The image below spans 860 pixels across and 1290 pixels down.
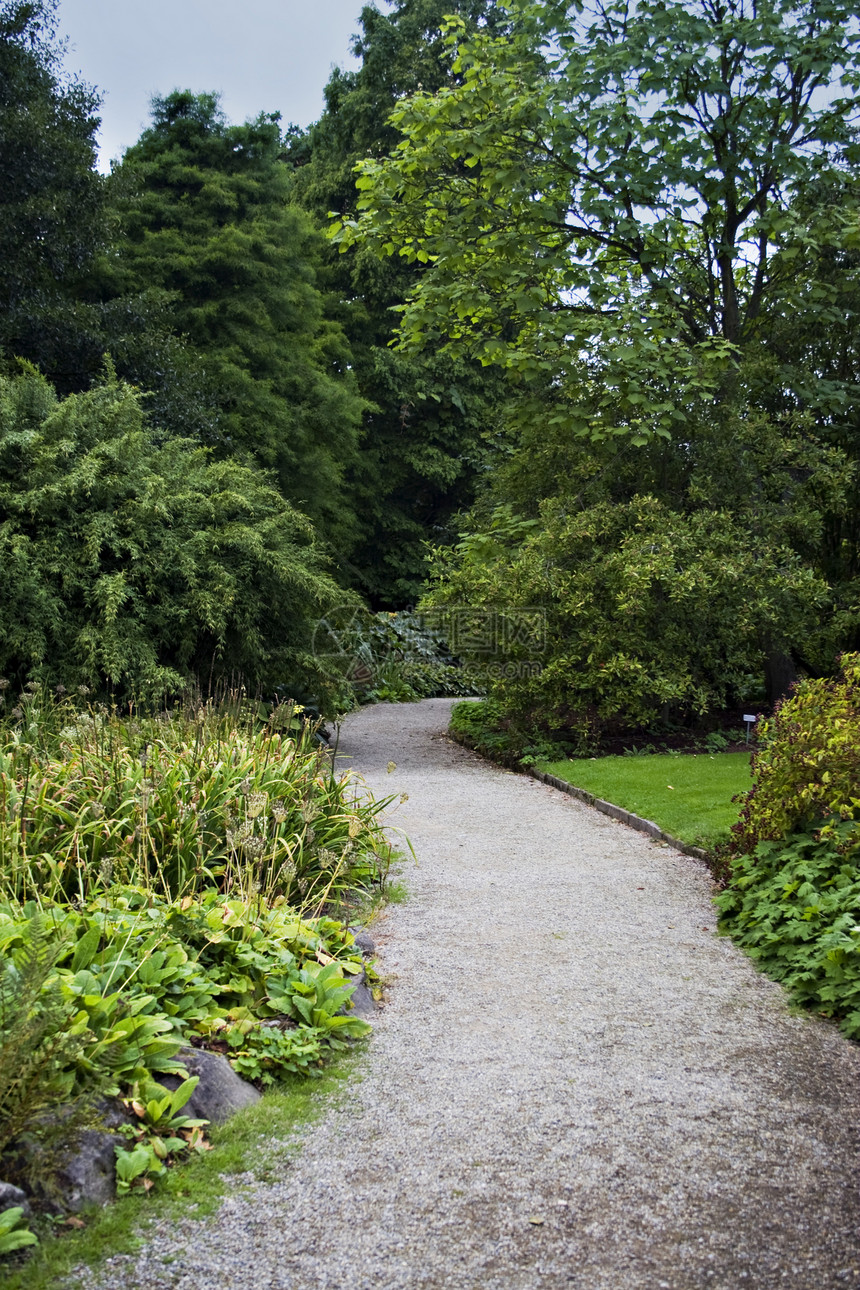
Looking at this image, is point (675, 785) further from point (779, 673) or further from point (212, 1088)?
point (212, 1088)

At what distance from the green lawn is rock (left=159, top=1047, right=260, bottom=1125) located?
3.65 m

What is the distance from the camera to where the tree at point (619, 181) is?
9.61 m

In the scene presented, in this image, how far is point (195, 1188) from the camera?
2.43m

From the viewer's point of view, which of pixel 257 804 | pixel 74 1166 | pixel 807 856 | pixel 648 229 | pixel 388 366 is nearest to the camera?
pixel 74 1166

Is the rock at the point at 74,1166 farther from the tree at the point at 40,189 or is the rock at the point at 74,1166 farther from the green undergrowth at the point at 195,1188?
the tree at the point at 40,189

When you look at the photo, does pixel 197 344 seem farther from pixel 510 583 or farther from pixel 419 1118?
pixel 419 1118

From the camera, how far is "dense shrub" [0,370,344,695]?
25.9 ft

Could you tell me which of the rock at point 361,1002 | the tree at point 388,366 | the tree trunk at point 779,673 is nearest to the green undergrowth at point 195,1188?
the rock at point 361,1002

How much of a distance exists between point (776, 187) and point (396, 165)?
431 centimetres

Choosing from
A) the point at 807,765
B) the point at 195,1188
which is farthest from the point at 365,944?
the point at 807,765

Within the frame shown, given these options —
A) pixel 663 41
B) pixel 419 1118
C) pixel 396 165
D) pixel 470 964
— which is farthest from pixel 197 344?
pixel 419 1118

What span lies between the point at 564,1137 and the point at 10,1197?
56.6 inches

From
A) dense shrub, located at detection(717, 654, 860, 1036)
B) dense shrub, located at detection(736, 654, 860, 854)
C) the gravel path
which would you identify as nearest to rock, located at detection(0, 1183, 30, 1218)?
the gravel path

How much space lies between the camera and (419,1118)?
2822 millimetres
